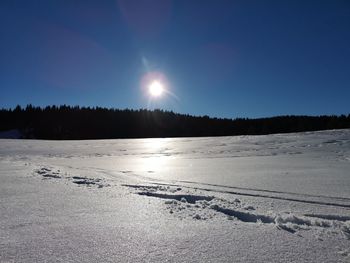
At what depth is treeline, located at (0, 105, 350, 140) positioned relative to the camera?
43.1 meters

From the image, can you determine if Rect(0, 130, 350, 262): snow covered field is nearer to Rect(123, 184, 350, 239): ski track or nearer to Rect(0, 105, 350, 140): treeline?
Rect(123, 184, 350, 239): ski track

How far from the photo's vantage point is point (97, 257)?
5.58 ft

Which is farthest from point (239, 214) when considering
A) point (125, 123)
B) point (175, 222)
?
point (125, 123)

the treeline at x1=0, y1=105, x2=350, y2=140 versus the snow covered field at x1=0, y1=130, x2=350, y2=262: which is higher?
the treeline at x1=0, y1=105, x2=350, y2=140

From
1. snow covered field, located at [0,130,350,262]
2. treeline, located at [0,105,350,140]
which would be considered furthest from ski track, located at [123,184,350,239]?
treeline, located at [0,105,350,140]

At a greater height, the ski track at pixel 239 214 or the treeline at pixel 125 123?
the treeline at pixel 125 123

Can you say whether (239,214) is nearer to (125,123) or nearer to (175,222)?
(175,222)

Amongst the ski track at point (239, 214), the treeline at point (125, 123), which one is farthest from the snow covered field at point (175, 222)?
the treeline at point (125, 123)

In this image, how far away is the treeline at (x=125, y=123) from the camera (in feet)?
141

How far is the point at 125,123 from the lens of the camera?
51.9 meters

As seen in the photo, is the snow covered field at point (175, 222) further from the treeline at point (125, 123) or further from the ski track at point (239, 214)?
the treeline at point (125, 123)

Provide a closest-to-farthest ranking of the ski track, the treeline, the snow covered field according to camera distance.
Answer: the snow covered field
the ski track
the treeline

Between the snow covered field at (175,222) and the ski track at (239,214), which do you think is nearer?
the snow covered field at (175,222)

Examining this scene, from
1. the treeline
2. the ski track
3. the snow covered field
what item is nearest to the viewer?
the snow covered field
